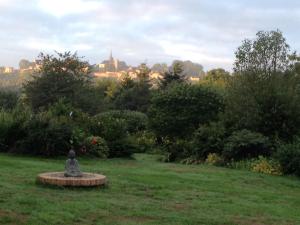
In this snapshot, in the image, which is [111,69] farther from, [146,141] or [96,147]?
[96,147]

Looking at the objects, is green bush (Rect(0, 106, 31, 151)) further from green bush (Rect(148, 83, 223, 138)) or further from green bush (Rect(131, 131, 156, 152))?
green bush (Rect(148, 83, 223, 138))

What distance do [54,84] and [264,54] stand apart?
23406 mm

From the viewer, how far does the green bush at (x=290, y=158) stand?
16.6 meters

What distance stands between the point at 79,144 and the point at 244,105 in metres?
6.91

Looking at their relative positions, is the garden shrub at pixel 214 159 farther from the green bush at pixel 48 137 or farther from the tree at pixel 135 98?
the tree at pixel 135 98

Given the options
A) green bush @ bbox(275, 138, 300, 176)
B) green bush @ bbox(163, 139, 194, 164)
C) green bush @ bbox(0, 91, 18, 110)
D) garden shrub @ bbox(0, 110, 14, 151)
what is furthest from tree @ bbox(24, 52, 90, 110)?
green bush @ bbox(275, 138, 300, 176)

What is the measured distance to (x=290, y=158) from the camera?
16.9 m

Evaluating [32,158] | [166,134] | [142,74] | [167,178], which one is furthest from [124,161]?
[142,74]

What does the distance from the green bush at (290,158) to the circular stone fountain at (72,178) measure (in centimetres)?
728

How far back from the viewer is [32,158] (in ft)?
59.0

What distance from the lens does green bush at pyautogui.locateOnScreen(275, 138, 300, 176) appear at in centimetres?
1664


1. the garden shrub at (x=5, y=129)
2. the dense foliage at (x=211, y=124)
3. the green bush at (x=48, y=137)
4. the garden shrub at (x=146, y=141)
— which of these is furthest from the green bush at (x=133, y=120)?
the garden shrub at (x=5, y=129)

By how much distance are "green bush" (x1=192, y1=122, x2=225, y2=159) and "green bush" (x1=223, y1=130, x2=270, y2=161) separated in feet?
3.12

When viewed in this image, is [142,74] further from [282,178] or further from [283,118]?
[282,178]
